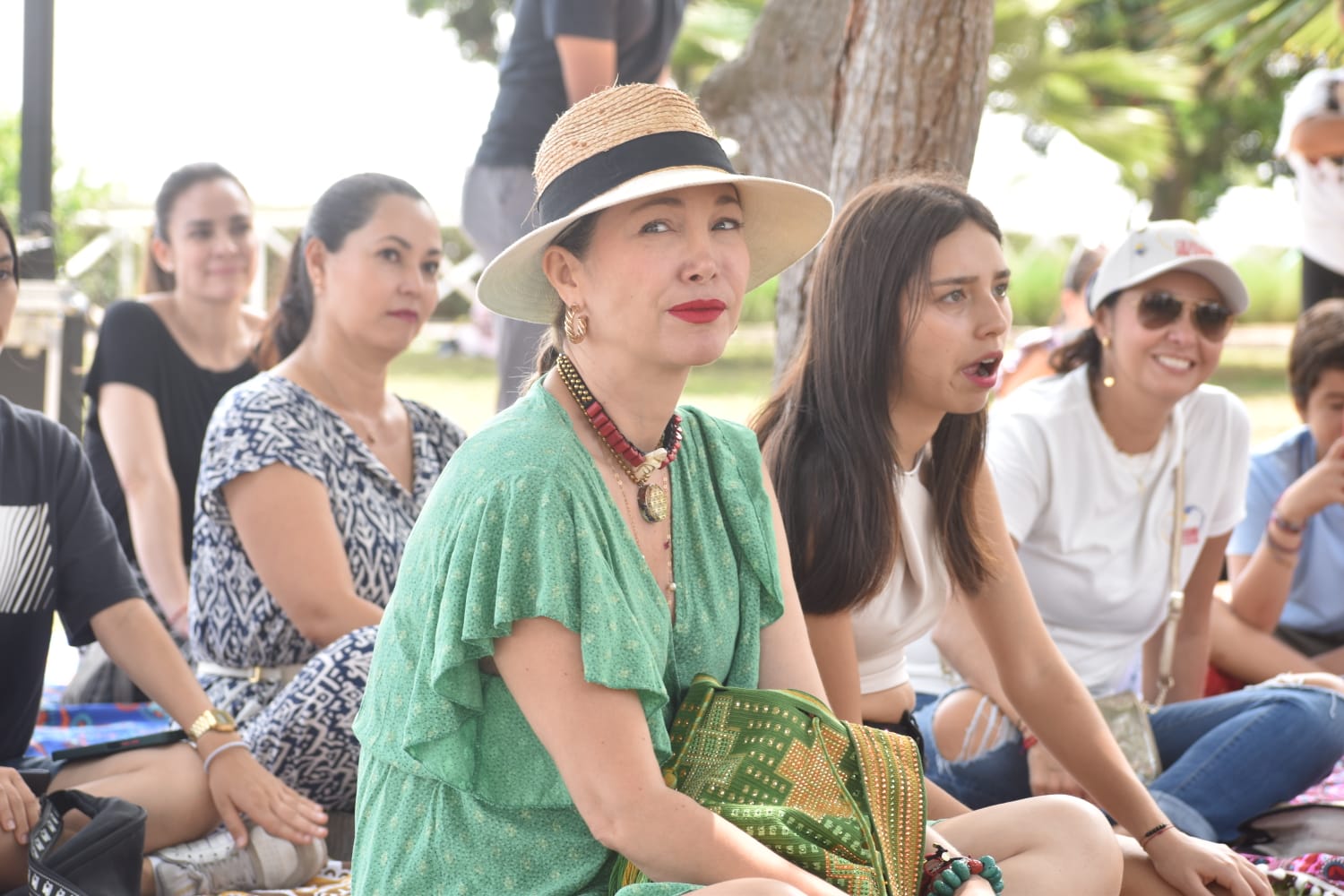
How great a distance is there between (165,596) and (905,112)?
2.55 metres

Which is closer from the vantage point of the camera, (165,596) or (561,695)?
(561,695)

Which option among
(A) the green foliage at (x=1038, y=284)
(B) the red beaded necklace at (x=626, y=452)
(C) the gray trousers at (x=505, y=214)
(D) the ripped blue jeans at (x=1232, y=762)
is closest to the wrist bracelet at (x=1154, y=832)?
(D) the ripped blue jeans at (x=1232, y=762)

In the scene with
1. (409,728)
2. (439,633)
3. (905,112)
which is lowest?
(409,728)

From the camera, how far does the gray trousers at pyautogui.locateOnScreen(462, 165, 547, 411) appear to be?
16.3 feet

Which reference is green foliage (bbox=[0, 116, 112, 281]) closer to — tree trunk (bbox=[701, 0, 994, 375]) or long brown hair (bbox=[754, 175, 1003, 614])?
tree trunk (bbox=[701, 0, 994, 375])

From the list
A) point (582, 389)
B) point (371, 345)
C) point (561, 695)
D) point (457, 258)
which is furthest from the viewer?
point (457, 258)

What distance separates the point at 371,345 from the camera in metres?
3.76

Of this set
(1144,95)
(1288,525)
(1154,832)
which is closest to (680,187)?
(1154,832)

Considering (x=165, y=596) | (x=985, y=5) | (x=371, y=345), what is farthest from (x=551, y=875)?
(x=985, y=5)

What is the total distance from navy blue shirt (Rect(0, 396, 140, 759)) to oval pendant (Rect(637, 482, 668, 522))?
139 cm

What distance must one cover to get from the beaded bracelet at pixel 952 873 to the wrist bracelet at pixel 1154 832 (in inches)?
25.0

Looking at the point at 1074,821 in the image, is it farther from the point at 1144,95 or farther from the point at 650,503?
the point at 1144,95

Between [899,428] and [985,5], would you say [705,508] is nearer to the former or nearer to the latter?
[899,428]

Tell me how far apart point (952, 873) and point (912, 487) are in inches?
40.9
